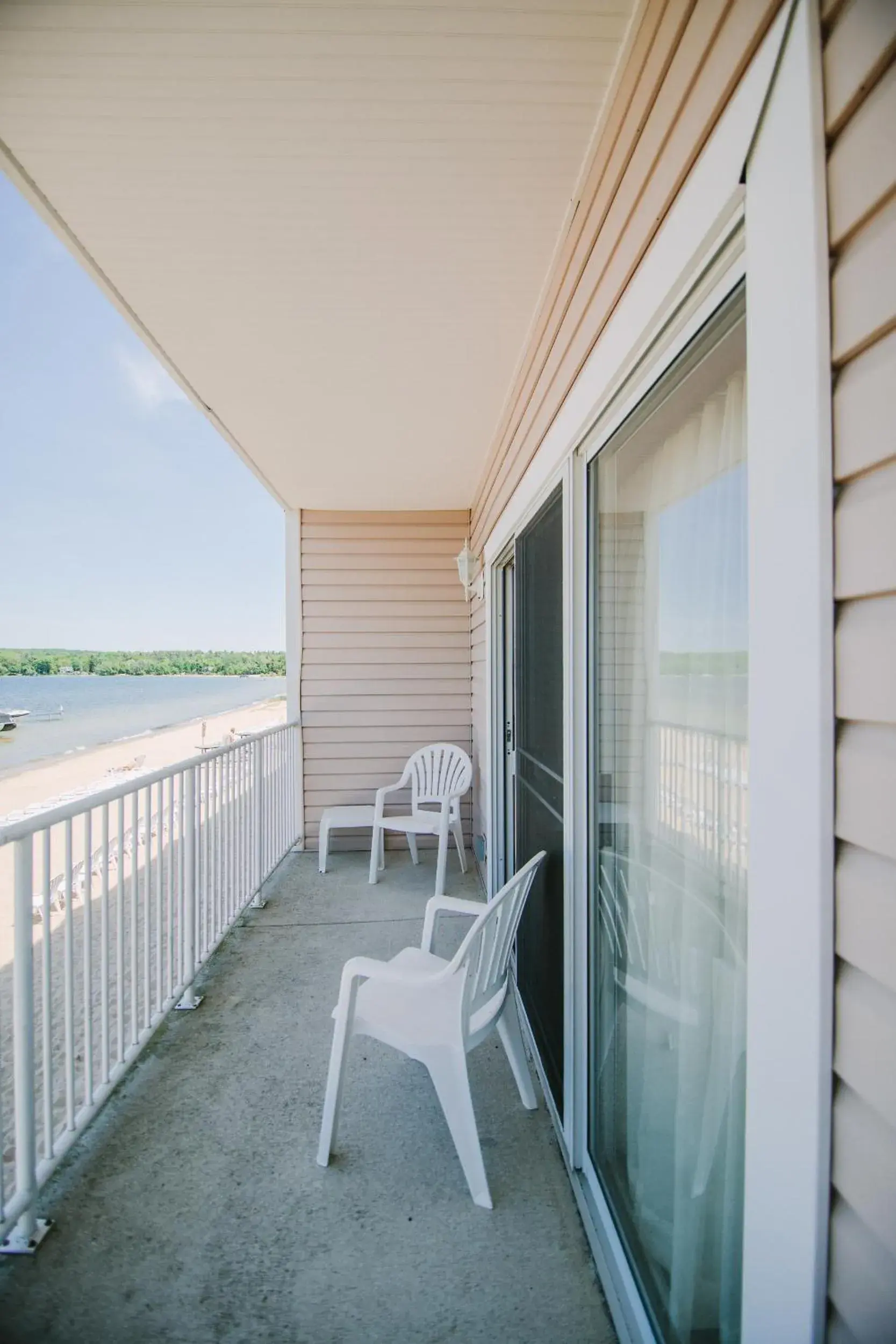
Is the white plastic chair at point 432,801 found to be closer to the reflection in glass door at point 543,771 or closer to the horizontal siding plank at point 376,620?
the horizontal siding plank at point 376,620

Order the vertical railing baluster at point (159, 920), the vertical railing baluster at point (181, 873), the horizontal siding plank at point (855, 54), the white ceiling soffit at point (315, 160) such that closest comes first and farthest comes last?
the horizontal siding plank at point (855, 54), the white ceiling soffit at point (315, 160), the vertical railing baluster at point (159, 920), the vertical railing baluster at point (181, 873)

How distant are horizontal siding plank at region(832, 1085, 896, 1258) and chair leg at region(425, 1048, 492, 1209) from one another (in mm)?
1141

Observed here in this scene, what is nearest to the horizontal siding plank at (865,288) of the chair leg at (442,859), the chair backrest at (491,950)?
the chair backrest at (491,950)

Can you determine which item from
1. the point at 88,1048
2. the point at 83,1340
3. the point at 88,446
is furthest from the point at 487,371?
the point at 88,446

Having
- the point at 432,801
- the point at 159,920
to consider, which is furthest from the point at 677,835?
the point at 432,801

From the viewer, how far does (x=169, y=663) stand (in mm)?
36812

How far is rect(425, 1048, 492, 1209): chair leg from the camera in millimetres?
1594

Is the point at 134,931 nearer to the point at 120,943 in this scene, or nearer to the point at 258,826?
the point at 120,943

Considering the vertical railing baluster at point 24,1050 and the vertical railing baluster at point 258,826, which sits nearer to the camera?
the vertical railing baluster at point 24,1050

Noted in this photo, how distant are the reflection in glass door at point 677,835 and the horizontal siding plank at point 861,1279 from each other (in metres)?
0.27

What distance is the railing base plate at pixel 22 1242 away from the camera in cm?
145

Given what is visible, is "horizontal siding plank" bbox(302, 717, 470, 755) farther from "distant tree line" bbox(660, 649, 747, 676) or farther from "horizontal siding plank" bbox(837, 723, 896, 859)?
Answer: "horizontal siding plank" bbox(837, 723, 896, 859)

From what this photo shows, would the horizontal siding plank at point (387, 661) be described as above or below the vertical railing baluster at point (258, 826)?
above

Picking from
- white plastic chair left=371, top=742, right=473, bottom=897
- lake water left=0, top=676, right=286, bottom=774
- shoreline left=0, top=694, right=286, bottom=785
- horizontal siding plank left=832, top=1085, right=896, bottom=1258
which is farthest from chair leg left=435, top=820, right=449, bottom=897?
lake water left=0, top=676, right=286, bottom=774
